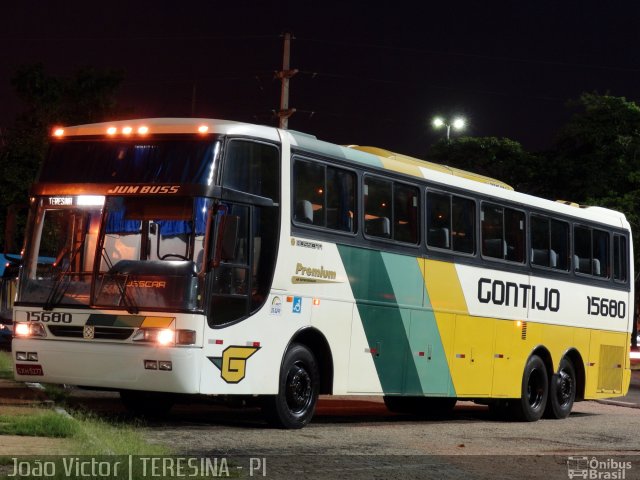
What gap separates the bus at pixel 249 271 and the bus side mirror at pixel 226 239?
0.08 ft

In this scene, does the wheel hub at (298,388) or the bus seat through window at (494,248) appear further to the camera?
the bus seat through window at (494,248)

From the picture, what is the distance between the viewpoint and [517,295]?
19859mm

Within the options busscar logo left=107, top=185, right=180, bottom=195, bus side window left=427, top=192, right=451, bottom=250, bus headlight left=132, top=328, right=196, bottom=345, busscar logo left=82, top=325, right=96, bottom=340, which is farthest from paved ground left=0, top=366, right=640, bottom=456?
bus side window left=427, top=192, right=451, bottom=250

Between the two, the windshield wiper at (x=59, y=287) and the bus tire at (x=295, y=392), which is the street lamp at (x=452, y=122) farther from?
the windshield wiper at (x=59, y=287)

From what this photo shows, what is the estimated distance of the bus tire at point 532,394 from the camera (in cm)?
1997

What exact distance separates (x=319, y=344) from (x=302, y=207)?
68.7 inches

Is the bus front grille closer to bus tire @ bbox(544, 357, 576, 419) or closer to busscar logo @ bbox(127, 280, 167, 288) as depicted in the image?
busscar logo @ bbox(127, 280, 167, 288)

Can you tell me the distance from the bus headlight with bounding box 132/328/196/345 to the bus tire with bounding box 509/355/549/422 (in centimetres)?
804

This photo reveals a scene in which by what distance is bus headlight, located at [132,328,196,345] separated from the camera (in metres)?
13.4

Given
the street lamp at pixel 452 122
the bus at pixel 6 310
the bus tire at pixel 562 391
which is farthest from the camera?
the street lamp at pixel 452 122

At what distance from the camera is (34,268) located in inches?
563

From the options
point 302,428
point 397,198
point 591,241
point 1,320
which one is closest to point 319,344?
point 302,428

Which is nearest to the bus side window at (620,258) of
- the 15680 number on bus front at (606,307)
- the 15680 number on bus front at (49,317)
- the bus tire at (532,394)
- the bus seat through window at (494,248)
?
the 15680 number on bus front at (606,307)

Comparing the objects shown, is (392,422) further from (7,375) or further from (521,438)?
(7,375)
